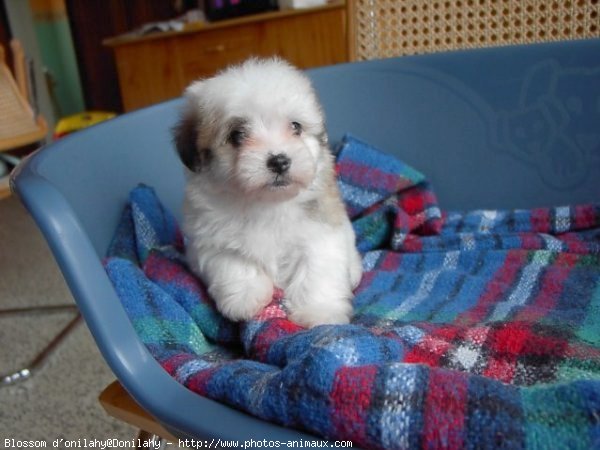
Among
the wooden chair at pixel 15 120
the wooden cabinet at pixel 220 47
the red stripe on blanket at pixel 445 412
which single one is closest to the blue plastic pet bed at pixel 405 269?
the red stripe on blanket at pixel 445 412

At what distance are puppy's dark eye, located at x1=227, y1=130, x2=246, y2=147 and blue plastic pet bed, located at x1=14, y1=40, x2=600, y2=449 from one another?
321 mm

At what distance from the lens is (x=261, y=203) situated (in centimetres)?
117

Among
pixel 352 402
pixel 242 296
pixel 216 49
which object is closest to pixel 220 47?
pixel 216 49

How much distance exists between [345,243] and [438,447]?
0.62 metres

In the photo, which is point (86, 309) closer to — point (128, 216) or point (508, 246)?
point (128, 216)

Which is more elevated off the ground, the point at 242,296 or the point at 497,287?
the point at 242,296

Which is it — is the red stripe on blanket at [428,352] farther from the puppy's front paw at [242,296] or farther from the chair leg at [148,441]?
the chair leg at [148,441]

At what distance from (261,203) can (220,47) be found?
183cm

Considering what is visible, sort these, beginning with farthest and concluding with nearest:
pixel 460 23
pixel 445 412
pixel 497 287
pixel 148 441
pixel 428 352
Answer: pixel 460 23 < pixel 497 287 < pixel 148 441 < pixel 428 352 < pixel 445 412

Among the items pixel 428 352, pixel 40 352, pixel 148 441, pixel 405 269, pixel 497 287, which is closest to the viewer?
pixel 428 352

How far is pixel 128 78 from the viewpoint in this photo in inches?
121

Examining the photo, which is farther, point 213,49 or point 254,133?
point 213,49

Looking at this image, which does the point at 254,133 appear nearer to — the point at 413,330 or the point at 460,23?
the point at 413,330

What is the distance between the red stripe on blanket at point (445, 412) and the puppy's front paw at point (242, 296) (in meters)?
0.47
